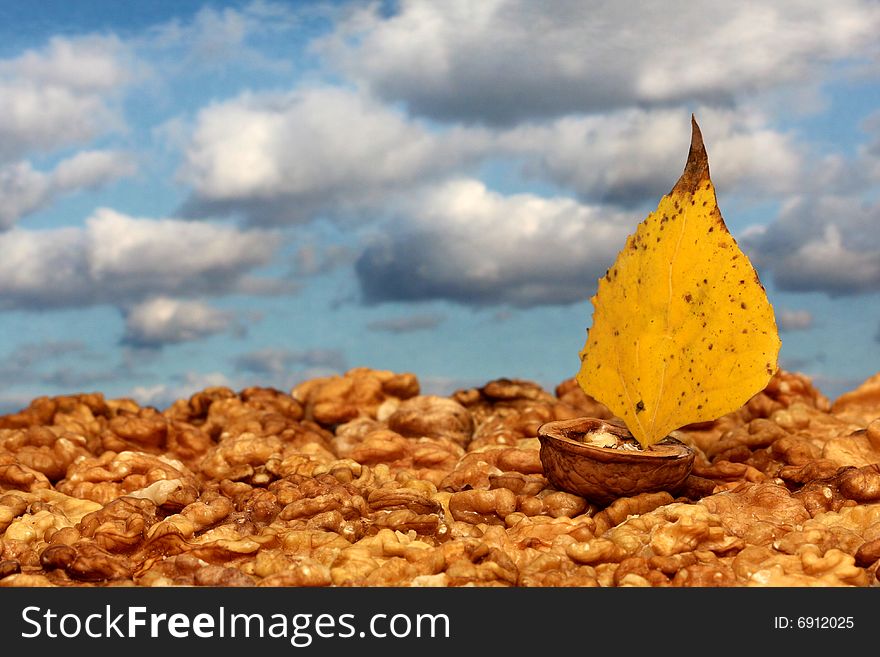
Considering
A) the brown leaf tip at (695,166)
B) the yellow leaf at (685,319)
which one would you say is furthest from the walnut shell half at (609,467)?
the brown leaf tip at (695,166)

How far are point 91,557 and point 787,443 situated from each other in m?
4.61

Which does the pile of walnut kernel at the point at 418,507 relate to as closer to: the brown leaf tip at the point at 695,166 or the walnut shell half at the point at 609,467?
the walnut shell half at the point at 609,467

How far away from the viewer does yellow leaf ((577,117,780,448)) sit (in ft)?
20.1

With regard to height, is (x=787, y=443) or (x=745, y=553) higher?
(x=787, y=443)

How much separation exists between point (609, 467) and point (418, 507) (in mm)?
1131

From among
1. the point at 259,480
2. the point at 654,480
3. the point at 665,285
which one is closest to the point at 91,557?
the point at 259,480

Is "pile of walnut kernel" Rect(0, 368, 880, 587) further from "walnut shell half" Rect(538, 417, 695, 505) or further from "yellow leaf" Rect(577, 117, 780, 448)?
"yellow leaf" Rect(577, 117, 780, 448)

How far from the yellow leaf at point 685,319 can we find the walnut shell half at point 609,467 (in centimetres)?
29

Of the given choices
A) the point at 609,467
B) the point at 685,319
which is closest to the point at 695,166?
the point at 685,319

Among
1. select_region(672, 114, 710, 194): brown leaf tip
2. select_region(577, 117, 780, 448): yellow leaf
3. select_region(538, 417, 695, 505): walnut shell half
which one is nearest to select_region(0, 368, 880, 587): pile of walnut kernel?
select_region(538, 417, 695, 505): walnut shell half

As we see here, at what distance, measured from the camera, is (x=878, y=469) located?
645 cm

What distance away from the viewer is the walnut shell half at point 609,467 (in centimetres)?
586
